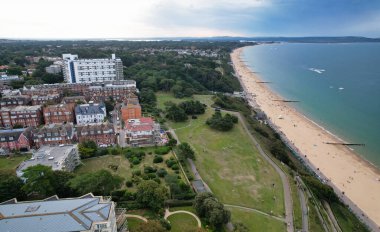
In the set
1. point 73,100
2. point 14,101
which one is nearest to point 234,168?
point 73,100

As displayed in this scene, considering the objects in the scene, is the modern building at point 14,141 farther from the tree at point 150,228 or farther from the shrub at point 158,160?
the tree at point 150,228

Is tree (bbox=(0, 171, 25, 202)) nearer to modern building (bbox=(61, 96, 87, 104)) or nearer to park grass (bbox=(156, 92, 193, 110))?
modern building (bbox=(61, 96, 87, 104))

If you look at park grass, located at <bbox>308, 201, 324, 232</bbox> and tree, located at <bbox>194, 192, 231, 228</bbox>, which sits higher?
tree, located at <bbox>194, 192, 231, 228</bbox>

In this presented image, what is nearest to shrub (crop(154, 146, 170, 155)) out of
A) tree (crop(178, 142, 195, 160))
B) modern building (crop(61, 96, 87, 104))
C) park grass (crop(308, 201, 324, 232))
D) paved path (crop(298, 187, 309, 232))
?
tree (crop(178, 142, 195, 160))

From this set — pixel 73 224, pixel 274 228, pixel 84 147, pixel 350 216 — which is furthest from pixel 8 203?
pixel 350 216

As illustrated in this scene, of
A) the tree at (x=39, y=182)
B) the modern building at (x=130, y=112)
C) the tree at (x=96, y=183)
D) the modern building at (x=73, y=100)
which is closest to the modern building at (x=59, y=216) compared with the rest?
the tree at (x=39, y=182)

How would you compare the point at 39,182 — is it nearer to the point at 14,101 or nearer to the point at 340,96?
the point at 14,101
